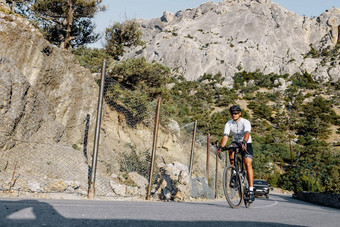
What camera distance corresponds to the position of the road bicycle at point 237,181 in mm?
5309

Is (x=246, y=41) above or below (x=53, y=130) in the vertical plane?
above

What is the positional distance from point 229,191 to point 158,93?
17.6 meters

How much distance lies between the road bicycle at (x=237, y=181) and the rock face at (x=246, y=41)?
102m

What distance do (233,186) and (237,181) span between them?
0.41 feet

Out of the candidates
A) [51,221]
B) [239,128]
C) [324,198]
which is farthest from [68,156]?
[324,198]

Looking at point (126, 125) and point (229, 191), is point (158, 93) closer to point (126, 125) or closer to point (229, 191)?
point (126, 125)

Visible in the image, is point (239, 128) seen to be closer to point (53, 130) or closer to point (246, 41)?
point (53, 130)

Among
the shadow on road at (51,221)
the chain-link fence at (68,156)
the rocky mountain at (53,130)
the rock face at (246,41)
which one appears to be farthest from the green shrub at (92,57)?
the rock face at (246,41)

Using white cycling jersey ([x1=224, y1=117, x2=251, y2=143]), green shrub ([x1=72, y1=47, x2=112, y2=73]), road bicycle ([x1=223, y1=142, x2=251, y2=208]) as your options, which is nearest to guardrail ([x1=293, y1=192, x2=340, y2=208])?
road bicycle ([x1=223, y1=142, x2=251, y2=208])

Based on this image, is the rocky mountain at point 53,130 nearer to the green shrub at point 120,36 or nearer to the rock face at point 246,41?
the green shrub at point 120,36

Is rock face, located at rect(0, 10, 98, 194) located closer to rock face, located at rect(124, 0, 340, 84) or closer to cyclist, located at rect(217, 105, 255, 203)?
cyclist, located at rect(217, 105, 255, 203)

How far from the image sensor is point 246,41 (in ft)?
446

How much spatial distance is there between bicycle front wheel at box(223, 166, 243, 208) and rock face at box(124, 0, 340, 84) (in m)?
102

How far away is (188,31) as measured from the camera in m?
152
